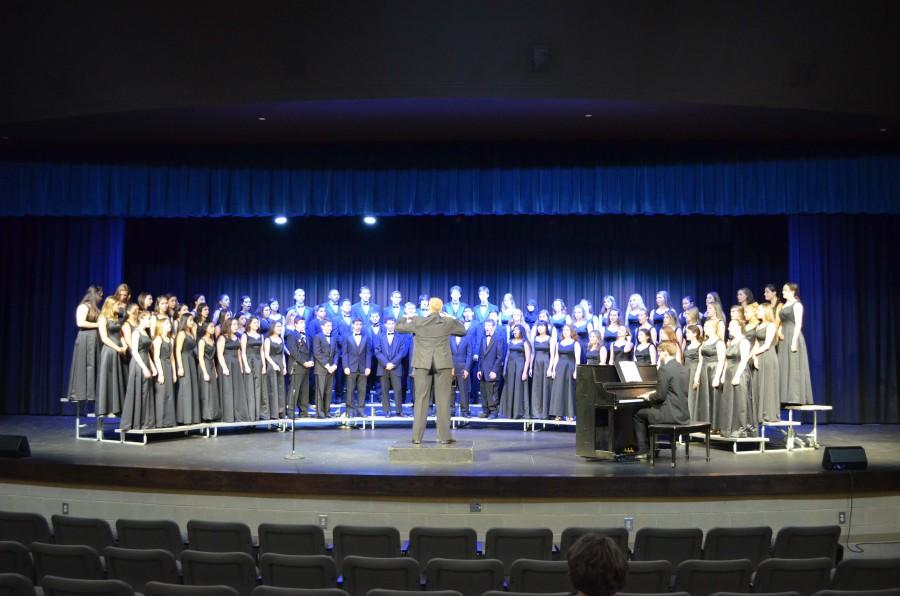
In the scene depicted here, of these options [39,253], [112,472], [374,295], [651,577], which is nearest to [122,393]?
[112,472]

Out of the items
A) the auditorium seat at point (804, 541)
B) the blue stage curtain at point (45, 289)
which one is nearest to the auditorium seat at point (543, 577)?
the auditorium seat at point (804, 541)

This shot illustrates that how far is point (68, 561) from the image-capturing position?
16.6 feet

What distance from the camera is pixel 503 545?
5.91 metres

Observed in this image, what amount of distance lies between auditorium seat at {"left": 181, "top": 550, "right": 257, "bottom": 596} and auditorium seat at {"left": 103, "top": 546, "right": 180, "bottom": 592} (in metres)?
0.08

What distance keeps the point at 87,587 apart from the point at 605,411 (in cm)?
663

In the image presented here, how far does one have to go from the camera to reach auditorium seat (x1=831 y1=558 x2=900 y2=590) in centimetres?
485

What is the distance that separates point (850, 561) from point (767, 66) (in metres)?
7.23

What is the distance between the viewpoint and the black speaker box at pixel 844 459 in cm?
864

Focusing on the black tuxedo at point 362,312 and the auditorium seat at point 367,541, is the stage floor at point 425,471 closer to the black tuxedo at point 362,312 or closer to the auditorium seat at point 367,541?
the auditorium seat at point 367,541

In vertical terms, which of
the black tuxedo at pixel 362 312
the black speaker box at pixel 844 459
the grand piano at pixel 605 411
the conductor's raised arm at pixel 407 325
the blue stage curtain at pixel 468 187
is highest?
the blue stage curtain at pixel 468 187

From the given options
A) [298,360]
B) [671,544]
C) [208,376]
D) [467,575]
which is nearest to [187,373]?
[208,376]

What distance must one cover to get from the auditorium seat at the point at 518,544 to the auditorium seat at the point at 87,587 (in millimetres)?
2476

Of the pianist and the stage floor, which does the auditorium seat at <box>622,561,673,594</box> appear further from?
the pianist

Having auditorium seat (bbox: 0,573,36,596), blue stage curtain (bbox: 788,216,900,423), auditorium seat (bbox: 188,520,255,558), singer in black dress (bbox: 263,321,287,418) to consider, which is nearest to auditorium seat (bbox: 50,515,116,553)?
auditorium seat (bbox: 188,520,255,558)
